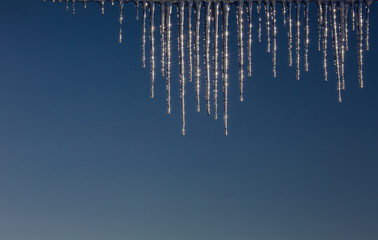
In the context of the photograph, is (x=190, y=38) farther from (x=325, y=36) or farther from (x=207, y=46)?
(x=325, y=36)

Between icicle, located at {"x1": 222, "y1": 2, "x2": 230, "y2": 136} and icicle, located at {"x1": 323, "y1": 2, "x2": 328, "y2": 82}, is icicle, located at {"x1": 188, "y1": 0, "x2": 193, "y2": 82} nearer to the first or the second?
icicle, located at {"x1": 222, "y1": 2, "x2": 230, "y2": 136}

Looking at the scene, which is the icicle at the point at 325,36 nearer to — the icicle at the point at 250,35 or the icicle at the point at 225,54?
the icicle at the point at 250,35

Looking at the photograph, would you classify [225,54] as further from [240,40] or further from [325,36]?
[325,36]

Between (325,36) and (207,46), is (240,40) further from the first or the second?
(325,36)

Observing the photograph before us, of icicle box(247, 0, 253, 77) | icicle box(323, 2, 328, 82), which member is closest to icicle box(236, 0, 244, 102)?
icicle box(247, 0, 253, 77)

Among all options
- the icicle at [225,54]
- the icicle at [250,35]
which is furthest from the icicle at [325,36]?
the icicle at [225,54]

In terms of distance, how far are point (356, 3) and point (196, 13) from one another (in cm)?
153

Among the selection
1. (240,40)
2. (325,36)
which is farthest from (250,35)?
(325,36)

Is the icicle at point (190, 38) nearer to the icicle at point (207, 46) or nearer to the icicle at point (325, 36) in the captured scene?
the icicle at point (207, 46)

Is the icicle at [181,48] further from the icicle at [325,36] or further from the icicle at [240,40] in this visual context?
the icicle at [325,36]

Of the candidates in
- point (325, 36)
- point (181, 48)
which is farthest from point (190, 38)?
point (325, 36)

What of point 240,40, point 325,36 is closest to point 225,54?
point 240,40

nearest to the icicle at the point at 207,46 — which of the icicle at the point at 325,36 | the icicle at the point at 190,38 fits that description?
the icicle at the point at 190,38

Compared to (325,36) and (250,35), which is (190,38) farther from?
(325,36)
